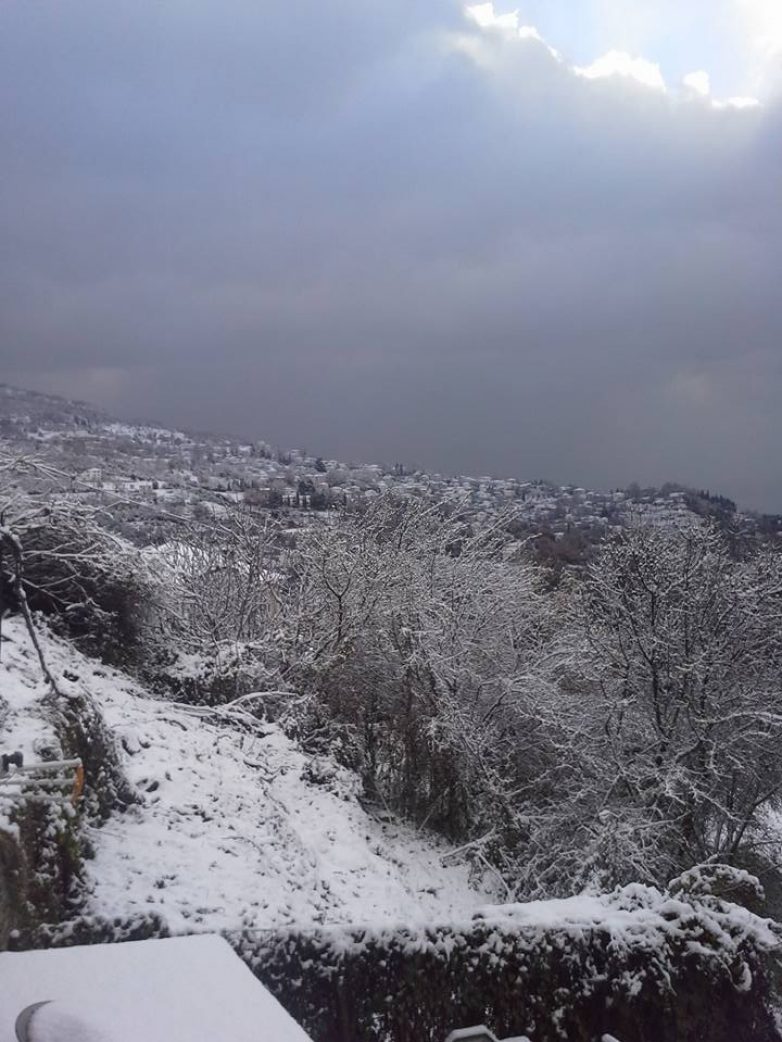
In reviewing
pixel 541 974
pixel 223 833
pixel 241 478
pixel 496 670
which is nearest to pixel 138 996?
pixel 541 974

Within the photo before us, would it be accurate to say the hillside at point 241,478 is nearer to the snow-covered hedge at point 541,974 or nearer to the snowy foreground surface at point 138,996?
the snowy foreground surface at point 138,996

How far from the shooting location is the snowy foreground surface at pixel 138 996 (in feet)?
7.63

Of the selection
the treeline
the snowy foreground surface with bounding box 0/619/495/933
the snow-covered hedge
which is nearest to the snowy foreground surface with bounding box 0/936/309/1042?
the snow-covered hedge

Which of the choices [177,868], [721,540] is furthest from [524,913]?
[721,540]

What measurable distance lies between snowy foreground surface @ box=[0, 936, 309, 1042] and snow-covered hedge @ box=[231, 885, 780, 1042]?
66.8 inches

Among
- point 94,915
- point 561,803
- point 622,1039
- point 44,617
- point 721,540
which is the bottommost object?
point 561,803

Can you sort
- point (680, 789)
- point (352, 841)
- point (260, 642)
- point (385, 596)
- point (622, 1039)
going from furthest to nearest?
point (385, 596), point (260, 642), point (680, 789), point (352, 841), point (622, 1039)

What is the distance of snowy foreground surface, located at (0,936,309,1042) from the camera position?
232cm

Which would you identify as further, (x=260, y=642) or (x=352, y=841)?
(x=260, y=642)

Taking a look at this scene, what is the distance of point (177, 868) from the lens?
5.91 meters

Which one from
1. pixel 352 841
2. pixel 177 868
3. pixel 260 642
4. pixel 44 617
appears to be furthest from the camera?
pixel 260 642

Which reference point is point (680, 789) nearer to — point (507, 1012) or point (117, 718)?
point (507, 1012)

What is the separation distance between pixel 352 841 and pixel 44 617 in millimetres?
4593

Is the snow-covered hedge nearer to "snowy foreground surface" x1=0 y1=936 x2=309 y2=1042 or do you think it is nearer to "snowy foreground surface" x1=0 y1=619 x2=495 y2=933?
"snowy foreground surface" x1=0 y1=619 x2=495 y2=933
